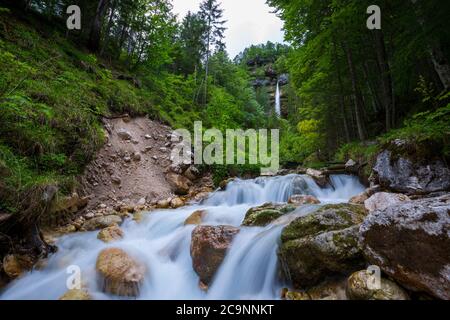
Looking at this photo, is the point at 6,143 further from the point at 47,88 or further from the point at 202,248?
the point at 202,248

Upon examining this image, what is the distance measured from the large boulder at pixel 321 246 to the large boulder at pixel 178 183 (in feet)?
17.5

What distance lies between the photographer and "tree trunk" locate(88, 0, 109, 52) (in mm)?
13281

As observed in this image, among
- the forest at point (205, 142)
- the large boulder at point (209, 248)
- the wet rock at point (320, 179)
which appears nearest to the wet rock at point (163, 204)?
the forest at point (205, 142)

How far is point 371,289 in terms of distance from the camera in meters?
2.38

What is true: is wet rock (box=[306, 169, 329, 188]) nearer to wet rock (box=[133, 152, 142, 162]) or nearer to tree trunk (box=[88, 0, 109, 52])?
wet rock (box=[133, 152, 142, 162])

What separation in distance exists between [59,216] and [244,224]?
3912mm

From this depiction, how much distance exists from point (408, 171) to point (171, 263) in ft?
16.9

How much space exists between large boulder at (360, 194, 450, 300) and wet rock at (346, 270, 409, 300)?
0.10 metres

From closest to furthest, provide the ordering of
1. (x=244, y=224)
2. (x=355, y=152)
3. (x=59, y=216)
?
(x=244, y=224)
(x=59, y=216)
(x=355, y=152)

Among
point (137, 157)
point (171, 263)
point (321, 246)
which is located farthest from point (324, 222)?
point (137, 157)

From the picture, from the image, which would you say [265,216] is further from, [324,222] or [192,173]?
[192,173]

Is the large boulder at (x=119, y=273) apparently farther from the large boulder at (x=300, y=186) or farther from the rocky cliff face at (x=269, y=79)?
the rocky cliff face at (x=269, y=79)

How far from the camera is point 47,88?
6559 millimetres
